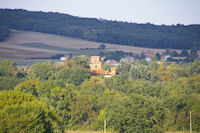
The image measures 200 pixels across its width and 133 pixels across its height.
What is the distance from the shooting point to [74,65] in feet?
370

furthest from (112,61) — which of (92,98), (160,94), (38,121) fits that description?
(38,121)

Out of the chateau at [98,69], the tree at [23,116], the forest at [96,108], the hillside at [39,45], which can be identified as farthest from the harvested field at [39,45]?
the tree at [23,116]

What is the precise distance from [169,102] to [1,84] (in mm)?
24582

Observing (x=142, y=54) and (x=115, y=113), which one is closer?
(x=115, y=113)

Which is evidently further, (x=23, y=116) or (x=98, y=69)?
(x=98, y=69)

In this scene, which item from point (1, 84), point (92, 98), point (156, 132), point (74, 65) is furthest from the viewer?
point (74, 65)

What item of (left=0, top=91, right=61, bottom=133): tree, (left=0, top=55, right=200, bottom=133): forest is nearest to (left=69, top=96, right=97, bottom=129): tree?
(left=0, top=55, right=200, bottom=133): forest

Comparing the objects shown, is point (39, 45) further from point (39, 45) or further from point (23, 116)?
point (23, 116)

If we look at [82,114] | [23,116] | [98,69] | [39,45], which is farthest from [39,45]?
[23,116]

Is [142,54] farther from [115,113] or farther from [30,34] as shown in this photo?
[115,113]

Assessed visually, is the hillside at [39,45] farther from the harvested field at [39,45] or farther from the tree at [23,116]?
the tree at [23,116]

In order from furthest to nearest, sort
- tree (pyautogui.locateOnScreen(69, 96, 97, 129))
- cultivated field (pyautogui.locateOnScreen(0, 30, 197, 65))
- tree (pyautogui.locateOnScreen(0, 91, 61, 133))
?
cultivated field (pyautogui.locateOnScreen(0, 30, 197, 65))
tree (pyautogui.locateOnScreen(69, 96, 97, 129))
tree (pyautogui.locateOnScreen(0, 91, 61, 133))

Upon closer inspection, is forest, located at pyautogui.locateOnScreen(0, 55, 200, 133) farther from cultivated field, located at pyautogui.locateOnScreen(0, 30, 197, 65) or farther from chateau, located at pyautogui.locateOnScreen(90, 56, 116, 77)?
cultivated field, located at pyautogui.locateOnScreen(0, 30, 197, 65)

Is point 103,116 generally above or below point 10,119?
below
